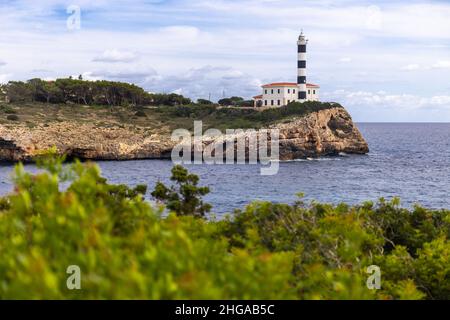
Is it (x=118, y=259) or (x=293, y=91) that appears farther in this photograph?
Result: (x=293, y=91)

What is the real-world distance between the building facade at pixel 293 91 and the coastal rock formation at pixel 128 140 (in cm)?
1046

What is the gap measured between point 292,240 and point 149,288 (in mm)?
9925

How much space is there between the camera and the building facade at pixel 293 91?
96688mm

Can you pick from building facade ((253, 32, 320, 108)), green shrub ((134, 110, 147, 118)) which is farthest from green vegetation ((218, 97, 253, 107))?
green shrub ((134, 110, 147, 118))

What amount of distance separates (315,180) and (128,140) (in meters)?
32.4

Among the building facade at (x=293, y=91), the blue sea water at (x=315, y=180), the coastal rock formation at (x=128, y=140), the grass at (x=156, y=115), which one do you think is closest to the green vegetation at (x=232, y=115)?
the grass at (x=156, y=115)

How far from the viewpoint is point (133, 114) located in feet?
323

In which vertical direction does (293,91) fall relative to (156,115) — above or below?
above

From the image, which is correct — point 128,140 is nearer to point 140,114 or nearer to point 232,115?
point 140,114

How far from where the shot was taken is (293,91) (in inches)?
4045

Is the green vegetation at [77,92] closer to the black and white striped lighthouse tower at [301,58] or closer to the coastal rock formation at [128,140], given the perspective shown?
the coastal rock formation at [128,140]

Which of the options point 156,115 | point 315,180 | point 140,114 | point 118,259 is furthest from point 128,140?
point 118,259
